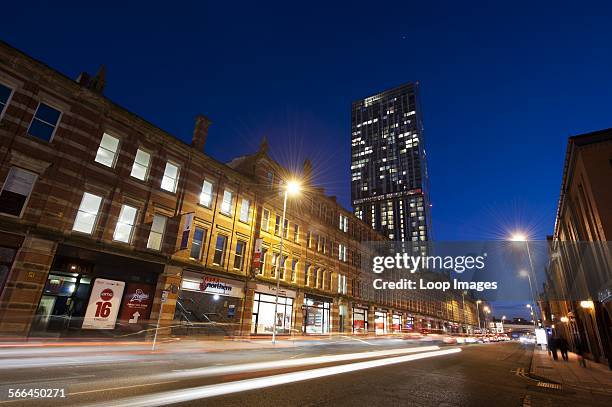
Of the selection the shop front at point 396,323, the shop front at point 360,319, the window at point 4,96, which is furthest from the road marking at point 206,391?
the shop front at point 396,323

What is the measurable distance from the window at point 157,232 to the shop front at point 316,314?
54.5ft

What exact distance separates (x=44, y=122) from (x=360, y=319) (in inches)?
1505

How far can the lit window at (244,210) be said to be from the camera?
89.0 feet

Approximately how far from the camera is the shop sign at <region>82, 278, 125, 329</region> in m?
17.3

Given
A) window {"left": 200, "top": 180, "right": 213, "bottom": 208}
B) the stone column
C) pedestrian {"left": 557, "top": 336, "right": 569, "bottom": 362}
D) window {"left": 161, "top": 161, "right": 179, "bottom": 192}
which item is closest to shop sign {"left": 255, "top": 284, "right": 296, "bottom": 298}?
window {"left": 200, "top": 180, "right": 213, "bottom": 208}

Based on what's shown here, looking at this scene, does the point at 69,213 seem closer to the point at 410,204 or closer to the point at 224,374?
the point at 224,374

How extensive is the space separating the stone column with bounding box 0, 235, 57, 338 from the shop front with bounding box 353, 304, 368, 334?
3287 centimetres

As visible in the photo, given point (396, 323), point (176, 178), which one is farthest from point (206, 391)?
point (396, 323)

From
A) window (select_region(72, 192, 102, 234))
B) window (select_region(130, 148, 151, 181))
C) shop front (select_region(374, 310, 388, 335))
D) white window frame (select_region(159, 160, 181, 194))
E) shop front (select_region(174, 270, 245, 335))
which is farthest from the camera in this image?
shop front (select_region(374, 310, 388, 335))

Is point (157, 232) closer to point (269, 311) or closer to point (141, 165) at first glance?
point (141, 165)

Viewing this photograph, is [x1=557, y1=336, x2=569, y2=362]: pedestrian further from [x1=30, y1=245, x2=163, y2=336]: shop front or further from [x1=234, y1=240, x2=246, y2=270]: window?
[x1=30, y1=245, x2=163, y2=336]: shop front

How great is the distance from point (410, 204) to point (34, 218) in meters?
156

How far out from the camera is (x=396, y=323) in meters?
52.3

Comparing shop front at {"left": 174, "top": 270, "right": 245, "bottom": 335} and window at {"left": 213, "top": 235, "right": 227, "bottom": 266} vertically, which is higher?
window at {"left": 213, "top": 235, "right": 227, "bottom": 266}
